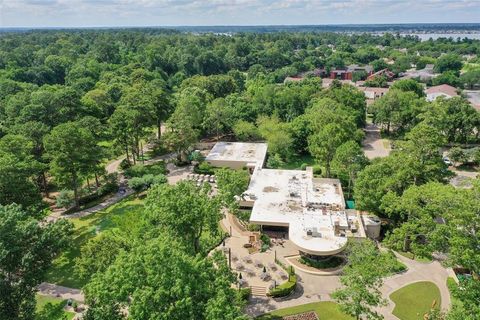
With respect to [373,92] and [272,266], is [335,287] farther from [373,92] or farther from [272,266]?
[373,92]

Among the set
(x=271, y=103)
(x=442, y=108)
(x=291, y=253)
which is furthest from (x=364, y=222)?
(x=271, y=103)

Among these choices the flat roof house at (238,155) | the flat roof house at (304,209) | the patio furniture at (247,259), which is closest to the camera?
the patio furniture at (247,259)

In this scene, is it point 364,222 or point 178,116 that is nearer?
point 364,222

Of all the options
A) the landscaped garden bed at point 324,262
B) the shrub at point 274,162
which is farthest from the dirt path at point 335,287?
the shrub at point 274,162

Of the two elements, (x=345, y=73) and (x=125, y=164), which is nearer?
(x=125, y=164)

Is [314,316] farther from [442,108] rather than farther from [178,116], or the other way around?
[442,108]

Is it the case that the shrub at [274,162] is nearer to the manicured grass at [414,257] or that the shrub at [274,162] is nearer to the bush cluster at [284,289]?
the manicured grass at [414,257]

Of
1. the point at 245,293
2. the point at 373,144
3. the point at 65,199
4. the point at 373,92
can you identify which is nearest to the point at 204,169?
the point at 65,199
